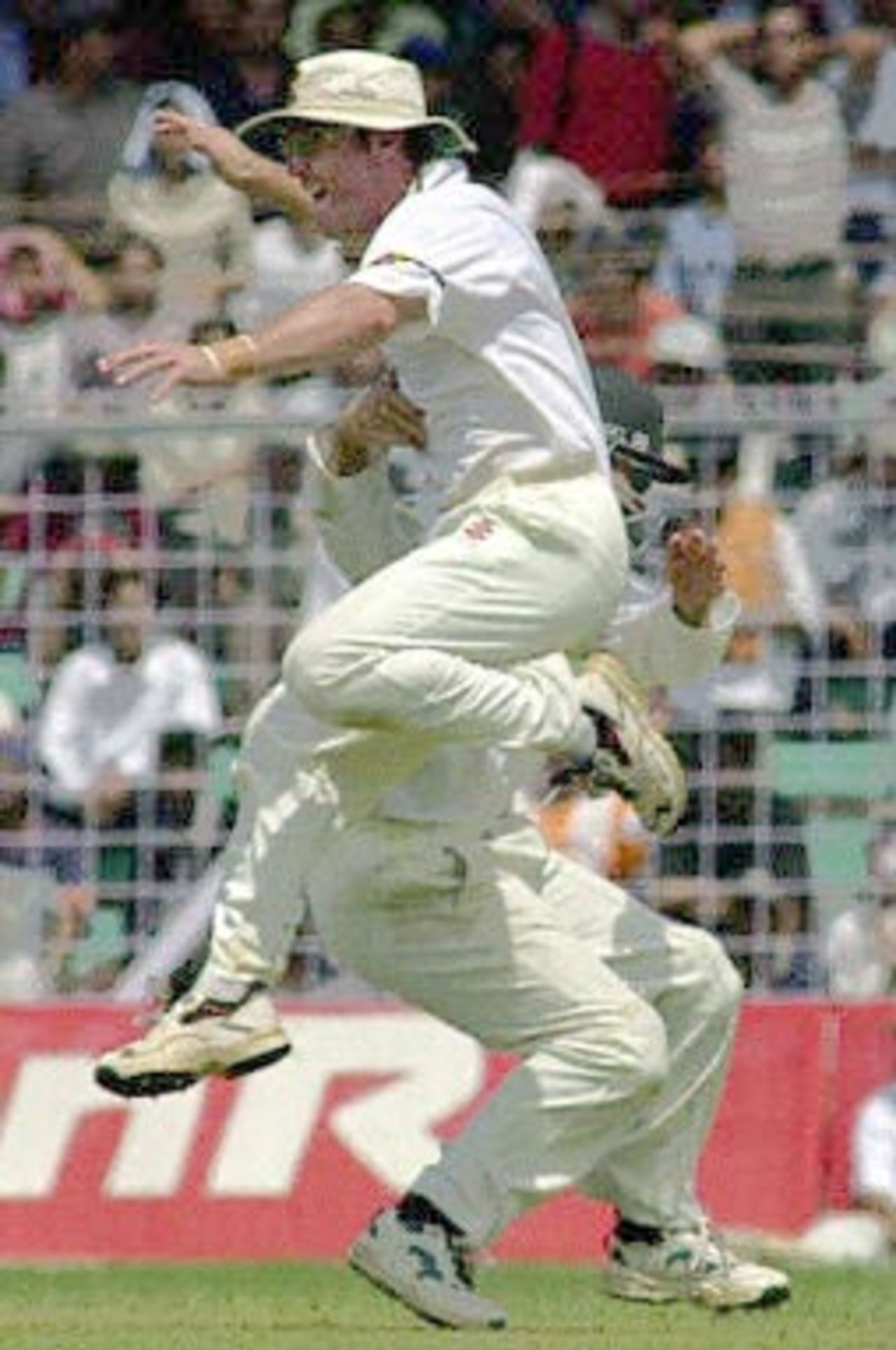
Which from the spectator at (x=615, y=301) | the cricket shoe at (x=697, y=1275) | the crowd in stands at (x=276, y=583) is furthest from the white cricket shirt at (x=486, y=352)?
the spectator at (x=615, y=301)

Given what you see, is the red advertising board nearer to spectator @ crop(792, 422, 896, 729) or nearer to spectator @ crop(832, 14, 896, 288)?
spectator @ crop(792, 422, 896, 729)

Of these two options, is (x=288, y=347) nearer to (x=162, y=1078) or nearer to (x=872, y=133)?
(x=162, y=1078)

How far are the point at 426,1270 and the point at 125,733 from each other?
4859 mm

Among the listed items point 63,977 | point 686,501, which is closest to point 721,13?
point 686,501

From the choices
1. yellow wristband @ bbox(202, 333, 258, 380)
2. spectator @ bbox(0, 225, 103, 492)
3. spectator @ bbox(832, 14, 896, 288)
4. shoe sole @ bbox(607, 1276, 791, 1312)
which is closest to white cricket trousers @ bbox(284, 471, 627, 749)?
yellow wristband @ bbox(202, 333, 258, 380)

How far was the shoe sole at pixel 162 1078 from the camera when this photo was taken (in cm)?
1016

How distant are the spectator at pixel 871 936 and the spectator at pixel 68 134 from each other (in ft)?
17.4

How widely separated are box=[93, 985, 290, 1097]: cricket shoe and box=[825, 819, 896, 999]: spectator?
15.0ft

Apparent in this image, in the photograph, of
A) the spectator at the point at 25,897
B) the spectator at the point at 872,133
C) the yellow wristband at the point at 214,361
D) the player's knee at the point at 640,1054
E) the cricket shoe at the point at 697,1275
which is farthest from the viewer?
the spectator at the point at 872,133

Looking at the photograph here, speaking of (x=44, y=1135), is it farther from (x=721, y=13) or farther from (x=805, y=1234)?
(x=721, y=13)

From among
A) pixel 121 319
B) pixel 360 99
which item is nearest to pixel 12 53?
pixel 121 319

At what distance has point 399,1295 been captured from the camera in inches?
404

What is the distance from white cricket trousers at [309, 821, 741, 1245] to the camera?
1048 centimetres

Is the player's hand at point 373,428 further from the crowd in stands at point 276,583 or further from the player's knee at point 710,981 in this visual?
the crowd in stands at point 276,583
